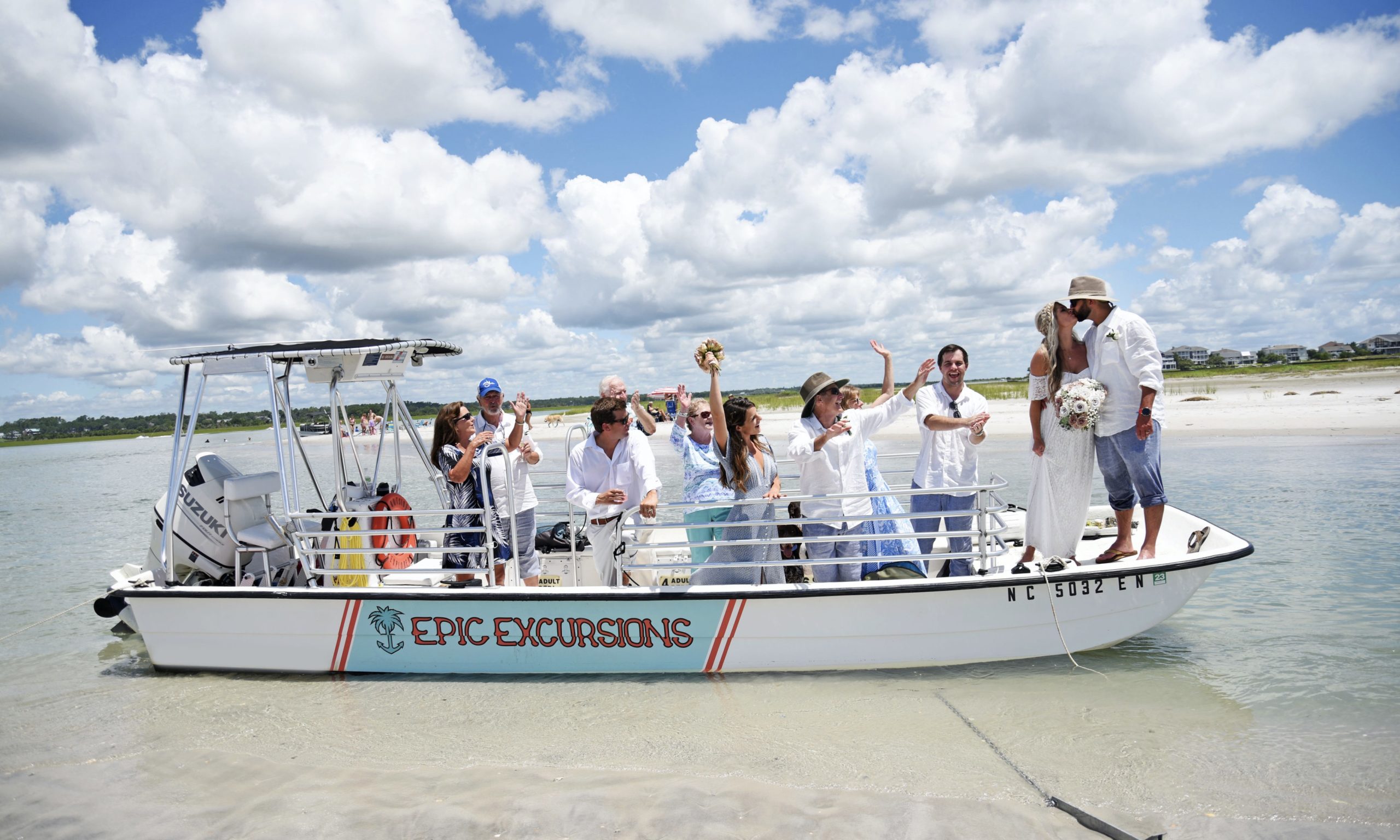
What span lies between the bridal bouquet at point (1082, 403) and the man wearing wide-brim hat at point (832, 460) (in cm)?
98

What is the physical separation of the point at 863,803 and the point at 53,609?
10892 mm

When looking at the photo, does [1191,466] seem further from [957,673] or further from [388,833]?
[388,833]

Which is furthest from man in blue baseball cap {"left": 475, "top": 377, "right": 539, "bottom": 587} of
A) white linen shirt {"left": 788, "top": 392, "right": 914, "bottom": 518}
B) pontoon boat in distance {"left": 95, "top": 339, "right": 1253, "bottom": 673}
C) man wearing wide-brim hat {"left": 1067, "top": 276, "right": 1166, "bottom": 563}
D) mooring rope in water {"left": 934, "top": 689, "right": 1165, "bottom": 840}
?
man wearing wide-brim hat {"left": 1067, "top": 276, "right": 1166, "bottom": 563}

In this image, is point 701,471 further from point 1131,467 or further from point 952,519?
point 1131,467

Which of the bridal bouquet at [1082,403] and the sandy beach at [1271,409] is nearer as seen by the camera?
the bridal bouquet at [1082,403]

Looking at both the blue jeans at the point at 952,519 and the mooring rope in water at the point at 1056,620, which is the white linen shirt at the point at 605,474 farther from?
the mooring rope in water at the point at 1056,620

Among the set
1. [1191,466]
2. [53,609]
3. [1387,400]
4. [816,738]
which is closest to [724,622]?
[816,738]

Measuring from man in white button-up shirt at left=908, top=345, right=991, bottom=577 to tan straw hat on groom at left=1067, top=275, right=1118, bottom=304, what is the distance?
3.17 ft

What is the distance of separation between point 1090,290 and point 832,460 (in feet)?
6.76

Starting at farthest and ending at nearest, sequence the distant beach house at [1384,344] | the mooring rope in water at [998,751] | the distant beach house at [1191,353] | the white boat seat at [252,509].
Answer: the distant beach house at [1191,353] < the distant beach house at [1384,344] < the white boat seat at [252,509] < the mooring rope in water at [998,751]

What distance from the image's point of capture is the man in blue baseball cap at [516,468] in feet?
20.1

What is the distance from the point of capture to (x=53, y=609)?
401 inches

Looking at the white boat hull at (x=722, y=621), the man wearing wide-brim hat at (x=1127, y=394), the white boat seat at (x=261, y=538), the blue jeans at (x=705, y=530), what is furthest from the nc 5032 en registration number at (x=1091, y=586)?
the white boat seat at (x=261, y=538)

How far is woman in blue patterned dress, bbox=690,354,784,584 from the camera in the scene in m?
5.36
